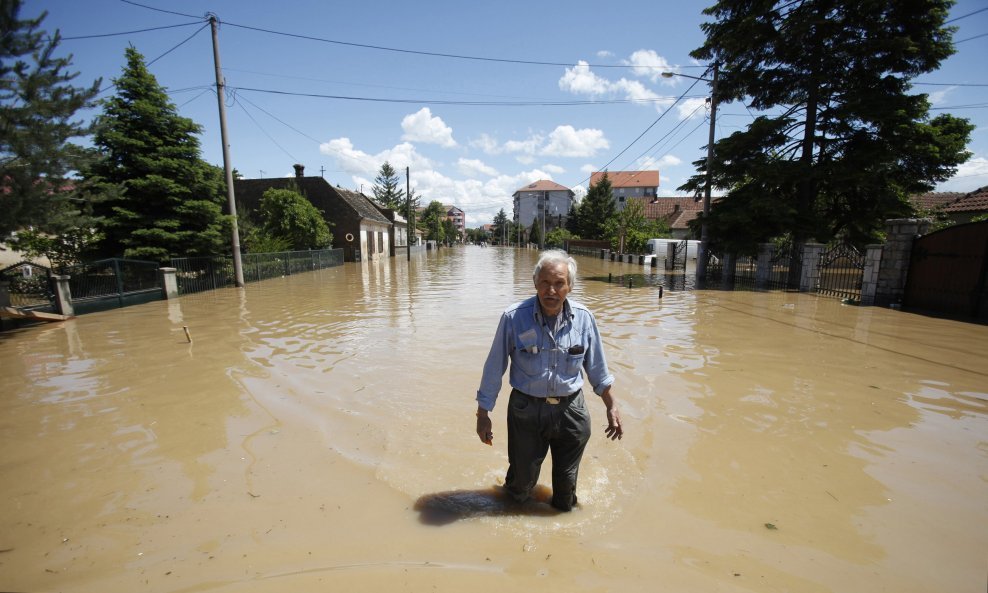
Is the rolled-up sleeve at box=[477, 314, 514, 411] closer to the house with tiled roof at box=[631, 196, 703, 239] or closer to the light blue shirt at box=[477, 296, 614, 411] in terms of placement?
the light blue shirt at box=[477, 296, 614, 411]

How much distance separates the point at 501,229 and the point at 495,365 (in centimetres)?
11870

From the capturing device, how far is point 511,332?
280 cm

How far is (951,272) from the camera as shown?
11.1m

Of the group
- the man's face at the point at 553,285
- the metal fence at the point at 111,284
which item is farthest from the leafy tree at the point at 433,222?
the man's face at the point at 553,285

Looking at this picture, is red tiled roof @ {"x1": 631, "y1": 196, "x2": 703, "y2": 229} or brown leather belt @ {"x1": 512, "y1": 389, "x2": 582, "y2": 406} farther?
red tiled roof @ {"x1": 631, "y1": 196, "x2": 703, "y2": 229}

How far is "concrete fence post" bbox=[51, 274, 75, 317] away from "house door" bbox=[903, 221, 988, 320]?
76.8ft

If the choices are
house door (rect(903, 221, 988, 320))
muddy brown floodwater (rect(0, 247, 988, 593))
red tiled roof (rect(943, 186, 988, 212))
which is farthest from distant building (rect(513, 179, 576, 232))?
muddy brown floodwater (rect(0, 247, 988, 593))

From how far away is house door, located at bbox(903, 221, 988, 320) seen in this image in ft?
34.1

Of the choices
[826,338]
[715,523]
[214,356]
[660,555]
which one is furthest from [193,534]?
[826,338]

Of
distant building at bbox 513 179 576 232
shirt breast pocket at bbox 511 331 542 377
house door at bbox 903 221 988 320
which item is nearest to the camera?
shirt breast pocket at bbox 511 331 542 377

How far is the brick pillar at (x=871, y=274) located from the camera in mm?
12656

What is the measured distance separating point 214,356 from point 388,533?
6152 millimetres

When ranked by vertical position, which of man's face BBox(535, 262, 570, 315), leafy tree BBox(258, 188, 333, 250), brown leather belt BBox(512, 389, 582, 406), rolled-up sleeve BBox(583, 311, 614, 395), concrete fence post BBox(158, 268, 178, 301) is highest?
leafy tree BBox(258, 188, 333, 250)

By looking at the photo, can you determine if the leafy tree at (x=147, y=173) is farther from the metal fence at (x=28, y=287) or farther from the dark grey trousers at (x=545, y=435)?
the dark grey trousers at (x=545, y=435)
